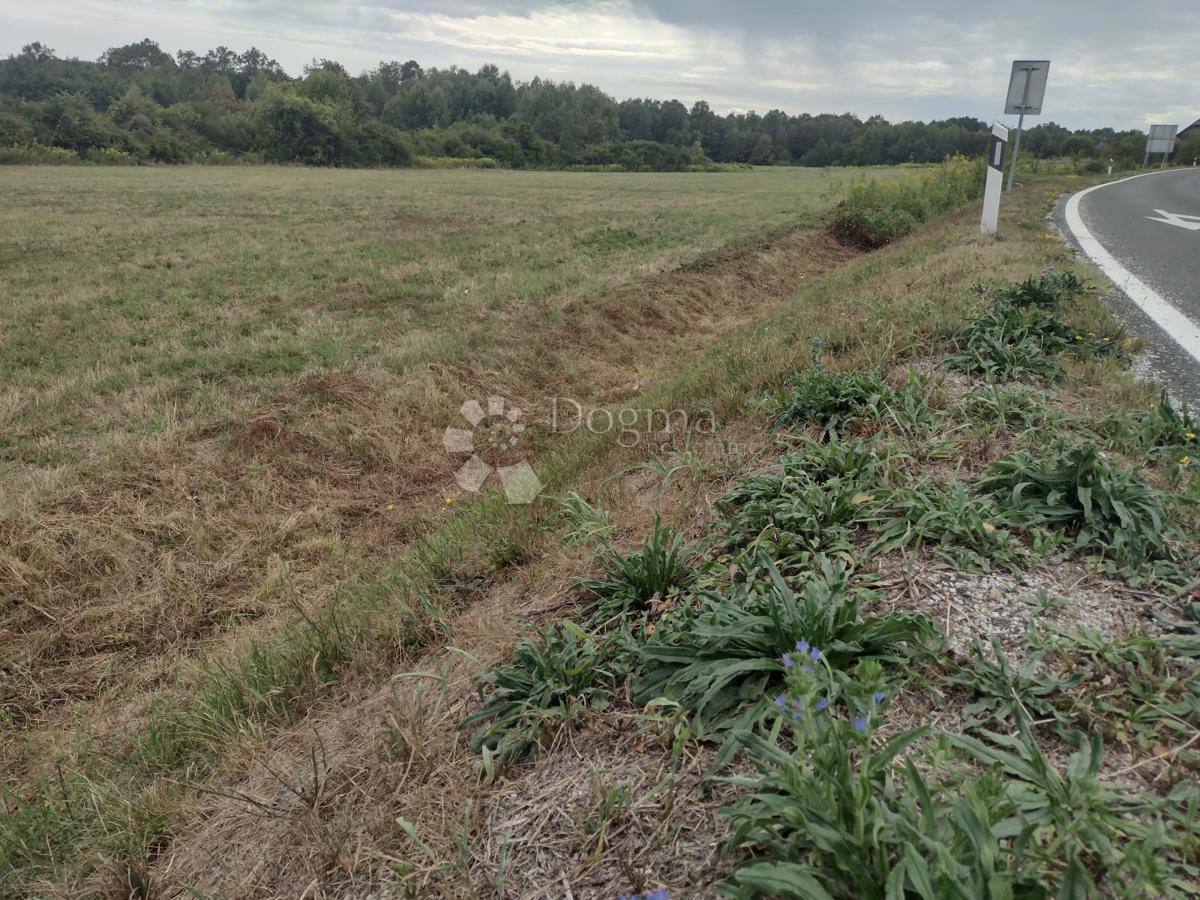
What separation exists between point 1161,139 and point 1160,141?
183mm

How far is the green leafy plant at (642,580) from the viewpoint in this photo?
245 centimetres

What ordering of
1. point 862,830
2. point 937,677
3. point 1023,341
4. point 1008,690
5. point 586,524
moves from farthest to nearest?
1. point 1023,341
2. point 586,524
3. point 937,677
4. point 1008,690
5. point 862,830

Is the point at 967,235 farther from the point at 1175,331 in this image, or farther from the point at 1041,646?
the point at 1041,646

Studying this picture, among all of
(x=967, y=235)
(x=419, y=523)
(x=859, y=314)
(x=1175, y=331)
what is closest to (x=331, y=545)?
(x=419, y=523)

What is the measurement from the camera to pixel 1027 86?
13594 millimetres

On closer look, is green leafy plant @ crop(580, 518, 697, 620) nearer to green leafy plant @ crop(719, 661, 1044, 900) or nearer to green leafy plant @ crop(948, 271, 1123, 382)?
green leafy plant @ crop(719, 661, 1044, 900)

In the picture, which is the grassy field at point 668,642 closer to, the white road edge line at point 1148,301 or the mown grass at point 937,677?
the mown grass at point 937,677

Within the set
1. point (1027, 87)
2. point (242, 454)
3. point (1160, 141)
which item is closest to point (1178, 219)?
point (1027, 87)

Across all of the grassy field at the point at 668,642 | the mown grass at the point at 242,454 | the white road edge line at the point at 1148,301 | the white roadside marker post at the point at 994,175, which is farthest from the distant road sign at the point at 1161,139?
the grassy field at the point at 668,642

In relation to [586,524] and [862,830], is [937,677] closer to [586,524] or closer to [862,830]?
[862,830]

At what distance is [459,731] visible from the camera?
6.73 ft

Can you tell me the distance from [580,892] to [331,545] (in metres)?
4.09

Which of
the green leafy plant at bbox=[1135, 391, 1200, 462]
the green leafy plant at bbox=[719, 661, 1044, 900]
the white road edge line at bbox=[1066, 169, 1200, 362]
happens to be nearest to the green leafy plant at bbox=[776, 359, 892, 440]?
the green leafy plant at bbox=[1135, 391, 1200, 462]

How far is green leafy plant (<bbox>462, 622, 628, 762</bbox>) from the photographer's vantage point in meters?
1.93
